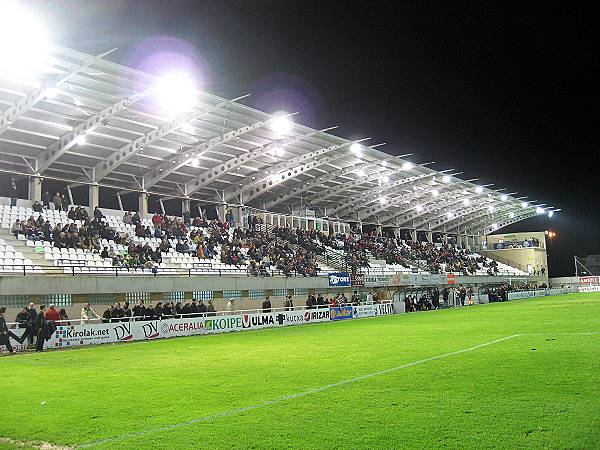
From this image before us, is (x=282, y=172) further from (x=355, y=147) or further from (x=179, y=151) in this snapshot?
(x=179, y=151)

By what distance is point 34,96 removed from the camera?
29.0 meters

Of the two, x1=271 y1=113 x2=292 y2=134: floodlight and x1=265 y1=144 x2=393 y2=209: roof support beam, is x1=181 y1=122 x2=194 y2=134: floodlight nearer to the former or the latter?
Result: x1=271 y1=113 x2=292 y2=134: floodlight

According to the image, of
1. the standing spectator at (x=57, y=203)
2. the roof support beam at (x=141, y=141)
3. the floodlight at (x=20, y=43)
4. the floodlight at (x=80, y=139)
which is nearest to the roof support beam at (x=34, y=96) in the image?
the floodlight at (x=20, y=43)

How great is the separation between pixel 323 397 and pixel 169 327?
17969mm

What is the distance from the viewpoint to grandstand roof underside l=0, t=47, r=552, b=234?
30.1 m

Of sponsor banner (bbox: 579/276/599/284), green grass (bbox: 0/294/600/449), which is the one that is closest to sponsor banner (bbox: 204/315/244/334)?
green grass (bbox: 0/294/600/449)

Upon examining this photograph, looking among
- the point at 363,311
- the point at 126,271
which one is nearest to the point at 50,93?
the point at 126,271

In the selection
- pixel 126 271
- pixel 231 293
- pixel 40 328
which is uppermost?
pixel 126 271

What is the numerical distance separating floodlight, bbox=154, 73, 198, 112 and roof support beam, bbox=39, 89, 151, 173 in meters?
0.91

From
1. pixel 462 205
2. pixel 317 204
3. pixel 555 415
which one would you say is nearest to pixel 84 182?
pixel 317 204

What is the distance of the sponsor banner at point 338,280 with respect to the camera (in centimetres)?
4297

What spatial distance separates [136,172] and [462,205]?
1901 inches

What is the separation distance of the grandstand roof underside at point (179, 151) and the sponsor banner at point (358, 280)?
30.2ft

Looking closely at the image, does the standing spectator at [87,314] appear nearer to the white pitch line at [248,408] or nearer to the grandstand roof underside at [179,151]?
the grandstand roof underside at [179,151]
